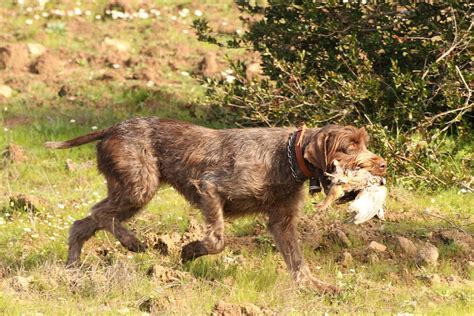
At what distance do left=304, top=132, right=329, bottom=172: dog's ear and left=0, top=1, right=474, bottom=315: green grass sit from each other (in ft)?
3.33

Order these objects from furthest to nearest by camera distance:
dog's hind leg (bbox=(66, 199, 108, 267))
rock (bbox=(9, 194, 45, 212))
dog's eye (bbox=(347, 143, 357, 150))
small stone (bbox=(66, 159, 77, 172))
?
small stone (bbox=(66, 159, 77, 172)) < rock (bbox=(9, 194, 45, 212)) < dog's hind leg (bbox=(66, 199, 108, 267)) < dog's eye (bbox=(347, 143, 357, 150))

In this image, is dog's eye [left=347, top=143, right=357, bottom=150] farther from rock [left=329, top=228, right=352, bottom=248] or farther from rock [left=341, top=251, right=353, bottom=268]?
rock [left=329, top=228, right=352, bottom=248]

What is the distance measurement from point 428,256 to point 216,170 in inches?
78.9

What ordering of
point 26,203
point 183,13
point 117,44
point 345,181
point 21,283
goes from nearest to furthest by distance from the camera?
point 345,181 < point 21,283 < point 26,203 < point 117,44 < point 183,13

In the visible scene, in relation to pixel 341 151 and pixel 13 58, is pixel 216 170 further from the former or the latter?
pixel 13 58

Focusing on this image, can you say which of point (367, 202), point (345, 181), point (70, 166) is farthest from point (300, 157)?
point (70, 166)

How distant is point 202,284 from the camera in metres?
7.93

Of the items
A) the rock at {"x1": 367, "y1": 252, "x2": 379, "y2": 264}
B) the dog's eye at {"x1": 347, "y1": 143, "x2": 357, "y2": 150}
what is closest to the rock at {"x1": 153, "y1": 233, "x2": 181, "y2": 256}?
the rock at {"x1": 367, "y1": 252, "x2": 379, "y2": 264}

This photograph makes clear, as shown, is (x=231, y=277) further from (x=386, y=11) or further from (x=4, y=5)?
(x=4, y=5)

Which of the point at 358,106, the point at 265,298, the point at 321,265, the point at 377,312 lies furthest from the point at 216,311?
the point at 358,106

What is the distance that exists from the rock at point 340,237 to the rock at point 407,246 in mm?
487

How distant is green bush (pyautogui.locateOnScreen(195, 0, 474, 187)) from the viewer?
9.88m

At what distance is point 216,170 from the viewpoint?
8.24 m

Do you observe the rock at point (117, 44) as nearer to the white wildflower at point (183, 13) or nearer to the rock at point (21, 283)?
the white wildflower at point (183, 13)
